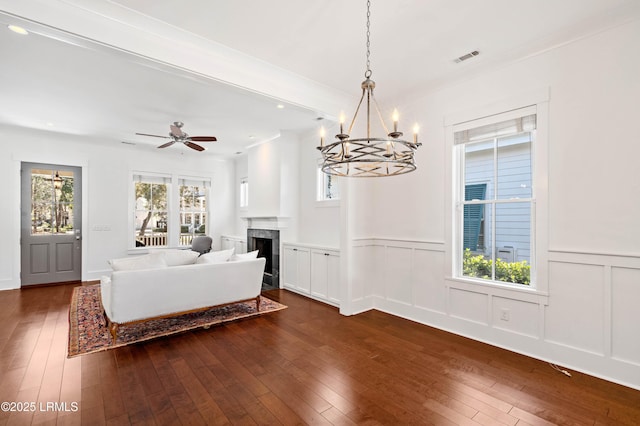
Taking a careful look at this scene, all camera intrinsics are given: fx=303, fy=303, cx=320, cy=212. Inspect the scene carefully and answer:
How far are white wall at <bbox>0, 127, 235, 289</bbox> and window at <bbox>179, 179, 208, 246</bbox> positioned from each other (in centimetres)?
33

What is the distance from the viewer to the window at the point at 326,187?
209 inches

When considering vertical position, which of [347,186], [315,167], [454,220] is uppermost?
[315,167]

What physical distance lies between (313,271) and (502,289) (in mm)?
2785

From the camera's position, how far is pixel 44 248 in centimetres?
604

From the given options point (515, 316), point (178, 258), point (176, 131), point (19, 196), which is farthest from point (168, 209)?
point (515, 316)

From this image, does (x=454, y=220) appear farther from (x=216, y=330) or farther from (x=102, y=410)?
(x=102, y=410)

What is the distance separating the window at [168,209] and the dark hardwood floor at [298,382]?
12.5 feet

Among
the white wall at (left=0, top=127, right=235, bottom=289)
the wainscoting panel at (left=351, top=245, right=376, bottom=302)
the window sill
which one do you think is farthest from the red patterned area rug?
the window sill

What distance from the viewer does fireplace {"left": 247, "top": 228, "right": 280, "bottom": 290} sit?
598cm

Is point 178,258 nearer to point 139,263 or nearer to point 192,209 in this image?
point 139,263

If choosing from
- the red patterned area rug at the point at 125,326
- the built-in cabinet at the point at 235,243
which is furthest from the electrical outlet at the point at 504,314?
the built-in cabinet at the point at 235,243

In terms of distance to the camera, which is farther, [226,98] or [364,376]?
[226,98]

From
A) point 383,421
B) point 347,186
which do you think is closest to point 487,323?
point 383,421

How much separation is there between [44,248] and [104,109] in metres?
3.49
